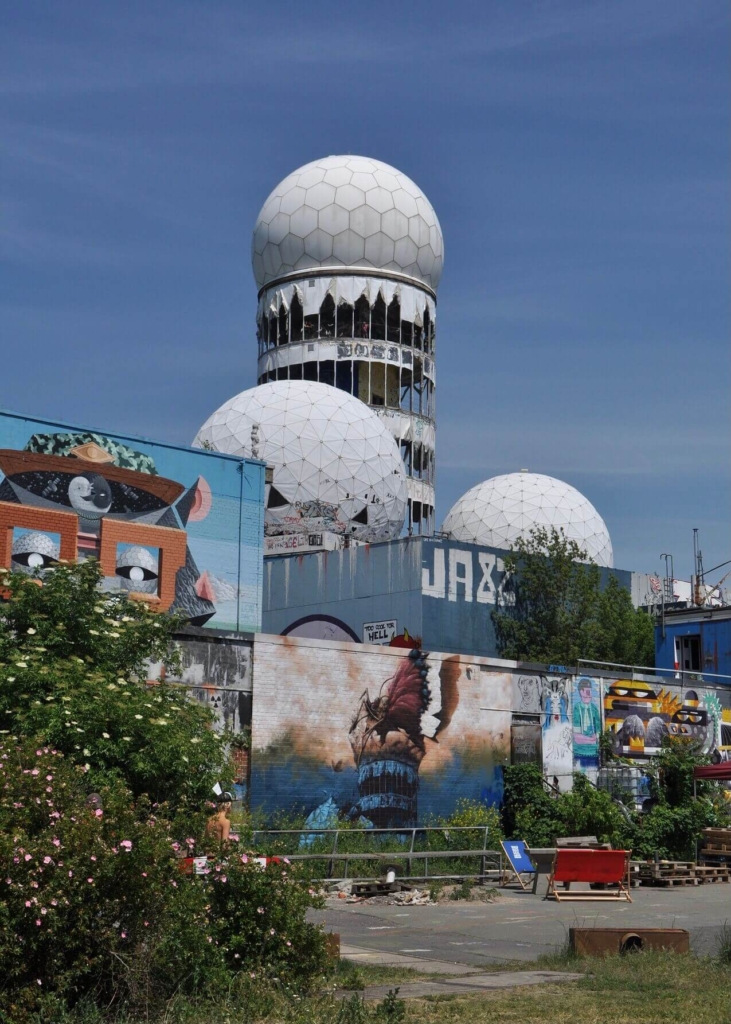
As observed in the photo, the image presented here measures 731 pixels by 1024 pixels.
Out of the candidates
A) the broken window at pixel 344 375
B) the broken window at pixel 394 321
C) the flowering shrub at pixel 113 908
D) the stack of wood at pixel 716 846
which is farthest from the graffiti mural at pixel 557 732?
the broken window at pixel 394 321

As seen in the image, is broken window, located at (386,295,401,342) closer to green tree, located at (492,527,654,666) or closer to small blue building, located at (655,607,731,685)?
green tree, located at (492,527,654,666)

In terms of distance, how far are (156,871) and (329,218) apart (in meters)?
58.7

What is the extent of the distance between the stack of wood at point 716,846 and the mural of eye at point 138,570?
13.7 meters

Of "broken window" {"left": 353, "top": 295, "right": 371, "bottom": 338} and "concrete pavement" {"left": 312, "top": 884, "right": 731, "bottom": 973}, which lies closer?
"concrete pavement" {"left": 312, "top": 884, "right": 731, "bottom": 973}

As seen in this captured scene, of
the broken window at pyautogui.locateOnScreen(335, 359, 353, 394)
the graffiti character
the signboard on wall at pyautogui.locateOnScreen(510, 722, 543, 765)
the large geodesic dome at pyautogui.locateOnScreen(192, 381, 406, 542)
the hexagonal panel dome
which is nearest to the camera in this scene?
the graffiti character

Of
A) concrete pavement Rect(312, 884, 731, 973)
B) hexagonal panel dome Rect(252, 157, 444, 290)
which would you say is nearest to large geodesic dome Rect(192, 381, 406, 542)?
hexagonal panel dome Rect(252, 157, 444, 290)

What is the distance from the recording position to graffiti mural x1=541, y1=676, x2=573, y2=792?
100 feet

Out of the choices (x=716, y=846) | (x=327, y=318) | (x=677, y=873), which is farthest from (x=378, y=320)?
(x=677, y=873)

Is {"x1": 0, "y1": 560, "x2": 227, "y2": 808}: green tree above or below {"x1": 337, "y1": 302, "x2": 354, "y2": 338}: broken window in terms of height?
below

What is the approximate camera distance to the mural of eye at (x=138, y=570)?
30455mm

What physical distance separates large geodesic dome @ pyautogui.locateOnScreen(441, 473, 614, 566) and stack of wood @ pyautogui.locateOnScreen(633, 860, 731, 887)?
36.5m

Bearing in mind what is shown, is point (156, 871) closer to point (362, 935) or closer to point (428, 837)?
point (362, 935)

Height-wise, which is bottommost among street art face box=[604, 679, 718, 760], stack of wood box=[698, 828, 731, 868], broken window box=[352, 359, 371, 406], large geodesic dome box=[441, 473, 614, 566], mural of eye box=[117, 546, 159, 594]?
stack of wood box=[698, 828, 731, 868]

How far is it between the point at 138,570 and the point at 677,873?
541 inches
